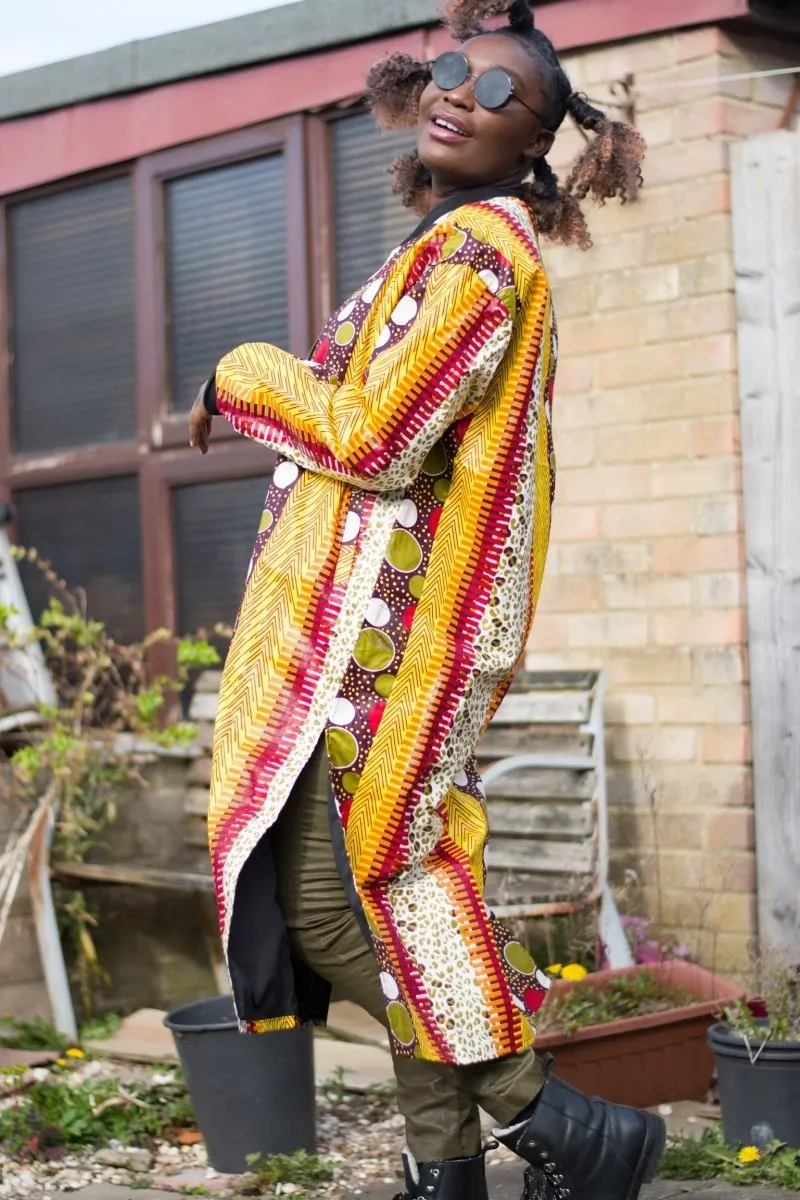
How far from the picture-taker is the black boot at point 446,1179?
268 centimetres

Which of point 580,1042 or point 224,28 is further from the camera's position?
point 224,28

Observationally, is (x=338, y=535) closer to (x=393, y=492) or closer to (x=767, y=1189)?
(x=393, y=492)

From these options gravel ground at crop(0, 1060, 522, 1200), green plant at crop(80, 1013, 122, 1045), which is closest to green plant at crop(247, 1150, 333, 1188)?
gravel ground at crop(0, 1060, 522, 1200)

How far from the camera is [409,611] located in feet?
8.82

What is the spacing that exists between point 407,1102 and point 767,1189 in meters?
1.18

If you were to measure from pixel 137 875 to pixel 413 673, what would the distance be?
9.19 feet

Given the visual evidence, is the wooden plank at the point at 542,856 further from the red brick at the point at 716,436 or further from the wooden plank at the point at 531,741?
the red brick at the point at 716,436

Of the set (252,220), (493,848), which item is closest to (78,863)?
(493,848)

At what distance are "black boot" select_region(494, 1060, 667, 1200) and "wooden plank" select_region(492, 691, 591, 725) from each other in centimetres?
214

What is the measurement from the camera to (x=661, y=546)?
4855mm

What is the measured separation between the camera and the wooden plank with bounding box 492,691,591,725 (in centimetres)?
479

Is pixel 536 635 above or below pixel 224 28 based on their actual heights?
below

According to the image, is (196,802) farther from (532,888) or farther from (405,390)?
(405,390)

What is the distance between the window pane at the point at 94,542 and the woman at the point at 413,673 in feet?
12.0
